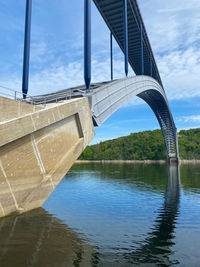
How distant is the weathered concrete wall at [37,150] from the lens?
950 cm

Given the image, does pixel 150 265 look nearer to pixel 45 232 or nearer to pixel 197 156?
pixel 45 232

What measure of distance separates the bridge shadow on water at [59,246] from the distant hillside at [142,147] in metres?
102

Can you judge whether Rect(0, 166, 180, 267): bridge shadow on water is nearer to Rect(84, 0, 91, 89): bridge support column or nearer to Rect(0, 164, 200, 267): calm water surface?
Rect(0, 164, 200, 267): calm water surface

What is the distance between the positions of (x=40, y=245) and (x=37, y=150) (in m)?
4.84

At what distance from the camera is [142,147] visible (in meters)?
119

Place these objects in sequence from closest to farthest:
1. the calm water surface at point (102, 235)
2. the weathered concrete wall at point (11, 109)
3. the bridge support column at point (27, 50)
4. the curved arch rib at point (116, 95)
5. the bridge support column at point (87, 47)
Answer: the calm water surface at point (102, 235), the weathered concrete wall at point (11, 109), the bridge support column at point (87, 47), the curved arch rib at point (116, 95), the bridge support column at point (27, 50)

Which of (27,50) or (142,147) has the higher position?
(27,50)

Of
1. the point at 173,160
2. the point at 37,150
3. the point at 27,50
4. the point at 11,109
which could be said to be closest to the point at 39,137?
the point at 37,150

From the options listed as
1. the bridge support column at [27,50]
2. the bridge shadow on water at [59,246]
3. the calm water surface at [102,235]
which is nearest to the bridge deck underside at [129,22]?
the bridge support column at [27,50]

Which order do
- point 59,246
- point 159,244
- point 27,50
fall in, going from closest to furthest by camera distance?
point 59,246, point 159,244, point 27,50

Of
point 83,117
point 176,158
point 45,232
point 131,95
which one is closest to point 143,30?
point 131,95

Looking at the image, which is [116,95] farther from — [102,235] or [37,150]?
[102,235]

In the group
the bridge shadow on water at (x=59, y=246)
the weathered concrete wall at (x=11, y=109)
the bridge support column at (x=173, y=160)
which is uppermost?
the weathered concrete wall at (x=11, y=109)

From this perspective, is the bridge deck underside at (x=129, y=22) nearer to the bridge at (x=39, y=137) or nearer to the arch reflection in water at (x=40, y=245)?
the bridge at (x=39, y=137)
